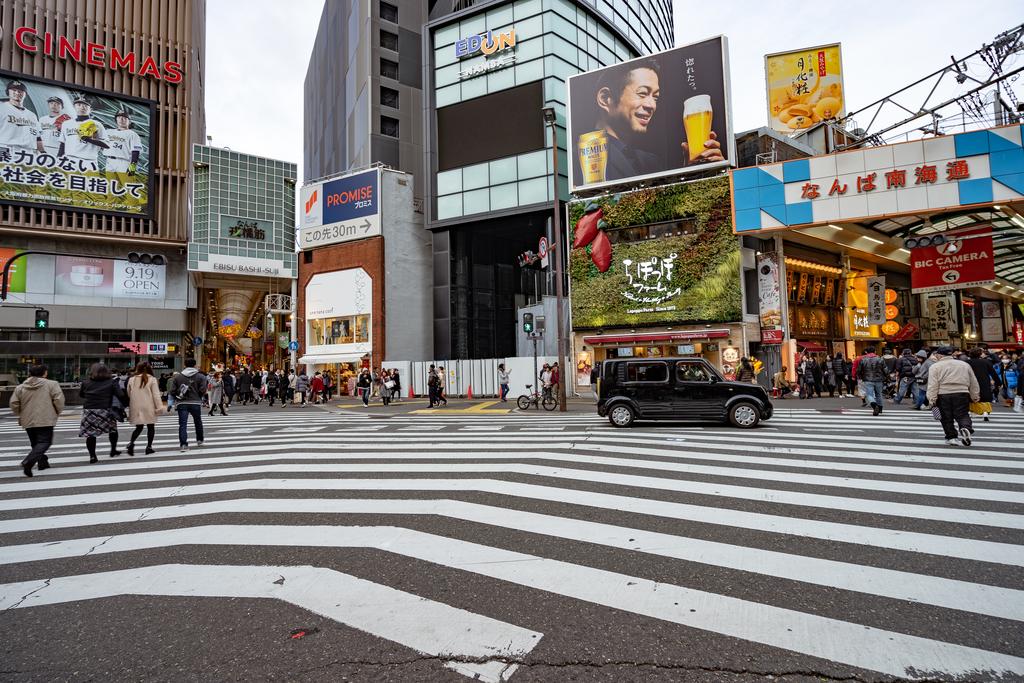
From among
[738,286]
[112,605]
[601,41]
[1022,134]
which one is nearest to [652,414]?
[112,605]

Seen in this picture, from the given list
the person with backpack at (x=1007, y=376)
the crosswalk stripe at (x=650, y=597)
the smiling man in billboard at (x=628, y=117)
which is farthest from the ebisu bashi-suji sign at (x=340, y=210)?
the crosswalk stripe at (x=650, y=597)

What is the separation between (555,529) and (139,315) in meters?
43.7

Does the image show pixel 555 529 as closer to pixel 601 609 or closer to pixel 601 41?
pixel 601 609

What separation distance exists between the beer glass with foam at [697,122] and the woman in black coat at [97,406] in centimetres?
2605

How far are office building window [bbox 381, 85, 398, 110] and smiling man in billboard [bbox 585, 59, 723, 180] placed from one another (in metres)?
21.2

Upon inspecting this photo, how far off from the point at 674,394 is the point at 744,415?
1574mm

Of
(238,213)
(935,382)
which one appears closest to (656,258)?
(935,382)

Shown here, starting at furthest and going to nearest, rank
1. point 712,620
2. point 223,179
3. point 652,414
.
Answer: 1. point 223,179
2. point 652,414
3. point 712,620

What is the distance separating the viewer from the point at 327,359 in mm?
36312

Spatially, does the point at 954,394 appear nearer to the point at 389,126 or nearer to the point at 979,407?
the point at 979,407

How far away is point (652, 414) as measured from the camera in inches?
511

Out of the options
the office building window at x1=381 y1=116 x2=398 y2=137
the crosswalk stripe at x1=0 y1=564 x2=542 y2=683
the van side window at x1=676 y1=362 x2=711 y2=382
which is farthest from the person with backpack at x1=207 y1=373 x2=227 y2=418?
the office building window at x1=381 y1=116 x2=398 y2=137

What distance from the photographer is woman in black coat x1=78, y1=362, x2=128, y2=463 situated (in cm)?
931

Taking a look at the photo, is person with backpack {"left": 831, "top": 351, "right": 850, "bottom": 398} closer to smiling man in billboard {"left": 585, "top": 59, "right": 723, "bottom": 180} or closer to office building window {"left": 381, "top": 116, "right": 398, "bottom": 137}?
smiling man in billboard {"left": 585, "top": 59, "right": 723, "bottom": 180}
